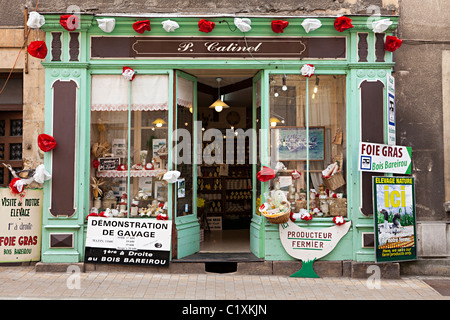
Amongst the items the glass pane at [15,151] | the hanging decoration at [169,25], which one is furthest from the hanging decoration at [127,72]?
the glass pane at [15,151]

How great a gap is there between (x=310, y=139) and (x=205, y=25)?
2.86 metres

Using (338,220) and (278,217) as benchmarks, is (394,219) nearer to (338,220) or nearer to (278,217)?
(338,220)

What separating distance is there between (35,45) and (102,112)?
1571 millimetres

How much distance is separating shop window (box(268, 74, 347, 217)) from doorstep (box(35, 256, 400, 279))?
101 cm

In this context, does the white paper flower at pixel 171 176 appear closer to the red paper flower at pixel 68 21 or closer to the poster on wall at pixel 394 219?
the red paper flower at pixel 68 21

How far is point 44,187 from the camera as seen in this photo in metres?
6.94

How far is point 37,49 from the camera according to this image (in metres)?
6.73

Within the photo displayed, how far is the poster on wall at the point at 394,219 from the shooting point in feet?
22.0

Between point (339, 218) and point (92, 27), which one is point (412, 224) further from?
point (92, 27)

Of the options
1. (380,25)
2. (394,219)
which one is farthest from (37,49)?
(394,219)

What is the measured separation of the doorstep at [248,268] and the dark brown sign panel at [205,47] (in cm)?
373

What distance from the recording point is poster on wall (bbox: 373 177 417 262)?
6.70 m

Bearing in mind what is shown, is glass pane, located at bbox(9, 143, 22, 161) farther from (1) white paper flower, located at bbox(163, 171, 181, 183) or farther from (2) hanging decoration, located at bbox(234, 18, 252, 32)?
(2) hanging decoration, located at bbox(234, 18, 252, 32)

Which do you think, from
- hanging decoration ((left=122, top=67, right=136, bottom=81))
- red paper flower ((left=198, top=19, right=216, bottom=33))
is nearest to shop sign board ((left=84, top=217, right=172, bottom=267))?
hanging decoration ((left=122, top=67, right=136, bottom=81))
